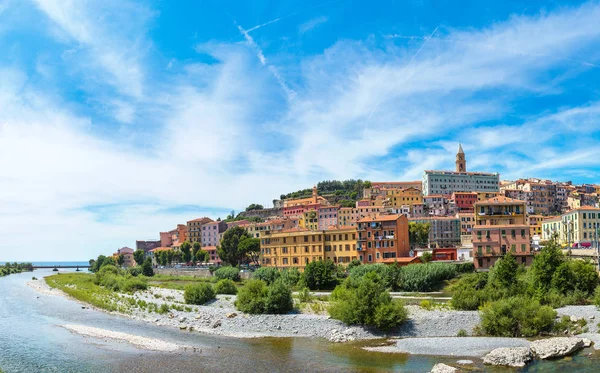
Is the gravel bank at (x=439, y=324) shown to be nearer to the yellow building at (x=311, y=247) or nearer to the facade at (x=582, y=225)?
the yellow building at (x=311, y=247)

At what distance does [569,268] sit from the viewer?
47094 millimetres

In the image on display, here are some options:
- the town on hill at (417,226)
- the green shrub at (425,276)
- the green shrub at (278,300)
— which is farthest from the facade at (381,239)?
the green shrub at (278,300)

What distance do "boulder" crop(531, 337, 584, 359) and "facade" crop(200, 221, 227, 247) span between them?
12987cm

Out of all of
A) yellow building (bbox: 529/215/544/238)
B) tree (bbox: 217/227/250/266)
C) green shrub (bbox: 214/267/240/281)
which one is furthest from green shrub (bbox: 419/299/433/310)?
yellow building (bbox: 529/215/544/238)

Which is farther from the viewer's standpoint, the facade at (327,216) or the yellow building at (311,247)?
the facade at (327,216)

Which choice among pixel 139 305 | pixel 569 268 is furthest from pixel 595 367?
pixel 139 305

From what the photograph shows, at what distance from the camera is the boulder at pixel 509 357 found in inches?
1162

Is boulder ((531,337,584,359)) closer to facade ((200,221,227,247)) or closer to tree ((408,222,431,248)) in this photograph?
tree ((408,222,431,248))

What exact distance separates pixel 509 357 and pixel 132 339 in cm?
2964

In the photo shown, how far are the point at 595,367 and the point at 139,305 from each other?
49.1m

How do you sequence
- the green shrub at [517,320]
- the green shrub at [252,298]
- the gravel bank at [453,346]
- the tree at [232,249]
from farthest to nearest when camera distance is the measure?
the tree at [232,249]
the green shrub at [252,298]
the green shrub at [517,320]
the gravel bank at [453,346]

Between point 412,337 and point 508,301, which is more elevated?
point 508,301

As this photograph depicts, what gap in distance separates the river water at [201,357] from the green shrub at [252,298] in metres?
7.05

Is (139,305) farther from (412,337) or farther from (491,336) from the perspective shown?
(491,336)
